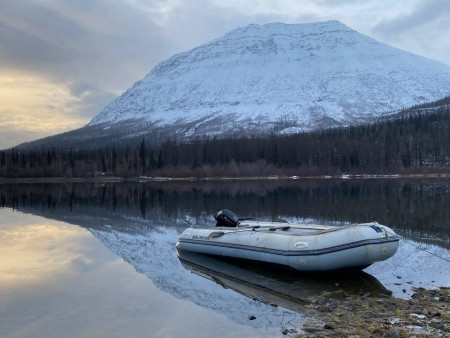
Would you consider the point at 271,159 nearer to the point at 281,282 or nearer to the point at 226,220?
the point at 226,220

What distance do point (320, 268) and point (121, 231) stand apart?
16.2 metres

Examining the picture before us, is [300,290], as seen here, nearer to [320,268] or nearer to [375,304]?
[320,268]

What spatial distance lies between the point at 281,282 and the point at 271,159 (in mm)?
123589

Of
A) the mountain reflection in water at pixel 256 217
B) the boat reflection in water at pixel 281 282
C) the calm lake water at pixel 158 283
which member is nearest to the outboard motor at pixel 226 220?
Result: the calm lake water at pixel 158 283

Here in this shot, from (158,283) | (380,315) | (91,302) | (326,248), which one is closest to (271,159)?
(326,248)

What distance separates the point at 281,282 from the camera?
16.8 metres

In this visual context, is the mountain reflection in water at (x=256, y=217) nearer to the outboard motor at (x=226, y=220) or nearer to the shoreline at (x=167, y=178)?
the outboard motor at (x=226, y=220)

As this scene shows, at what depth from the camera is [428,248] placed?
20906mm

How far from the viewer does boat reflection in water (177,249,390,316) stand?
14789 mm

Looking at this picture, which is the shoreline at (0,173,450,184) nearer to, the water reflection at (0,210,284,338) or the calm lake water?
the calm lake water

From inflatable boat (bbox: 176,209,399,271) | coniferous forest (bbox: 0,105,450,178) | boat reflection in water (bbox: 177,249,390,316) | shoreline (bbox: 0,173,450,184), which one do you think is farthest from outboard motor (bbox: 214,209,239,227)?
coniferous forest (bbox: 0,105,450,178)

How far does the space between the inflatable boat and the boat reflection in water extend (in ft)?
1.45

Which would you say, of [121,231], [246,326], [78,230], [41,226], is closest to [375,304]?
[246,326]

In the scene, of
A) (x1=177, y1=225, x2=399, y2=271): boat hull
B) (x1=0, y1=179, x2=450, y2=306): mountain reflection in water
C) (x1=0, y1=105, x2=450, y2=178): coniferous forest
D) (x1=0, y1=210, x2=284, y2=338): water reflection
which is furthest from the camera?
(x1=0, y1=105, x2=450, y2=178): coniferous forest
